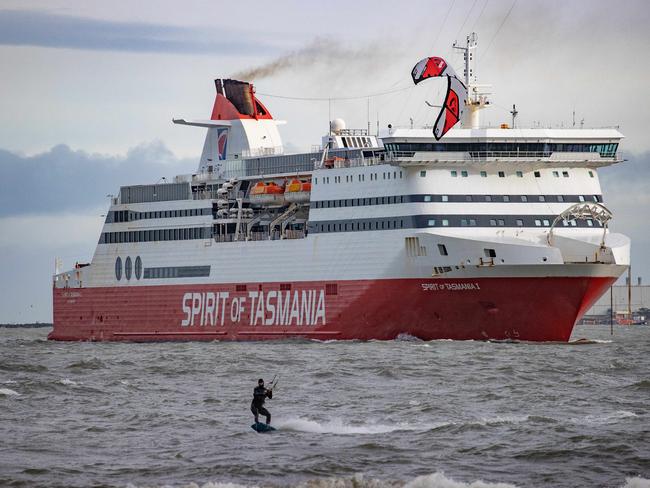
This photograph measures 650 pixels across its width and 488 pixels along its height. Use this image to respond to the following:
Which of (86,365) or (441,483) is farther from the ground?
(86,365)

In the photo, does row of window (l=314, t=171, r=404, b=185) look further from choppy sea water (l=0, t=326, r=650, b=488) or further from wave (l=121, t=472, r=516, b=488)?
wave (l=121, t=472, r=516, b=488)

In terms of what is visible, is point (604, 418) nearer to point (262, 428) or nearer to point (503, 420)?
point (503, 420)

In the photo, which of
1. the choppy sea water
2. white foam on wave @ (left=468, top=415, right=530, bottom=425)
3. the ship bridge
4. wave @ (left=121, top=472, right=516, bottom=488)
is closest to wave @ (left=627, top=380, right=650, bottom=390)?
the choppy sea water

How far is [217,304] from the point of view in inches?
2857

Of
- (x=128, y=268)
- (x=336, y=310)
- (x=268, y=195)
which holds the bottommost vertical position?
(x=336, y=310)

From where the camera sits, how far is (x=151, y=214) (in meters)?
78.2

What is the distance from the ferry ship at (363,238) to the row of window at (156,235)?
12cm

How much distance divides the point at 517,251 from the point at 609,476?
32812mm

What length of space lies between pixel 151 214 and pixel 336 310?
17.1m

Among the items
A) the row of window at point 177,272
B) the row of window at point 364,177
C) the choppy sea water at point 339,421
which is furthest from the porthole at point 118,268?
the choppy sea water at point 339,421

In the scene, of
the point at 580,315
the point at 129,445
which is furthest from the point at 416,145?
the point at 129,445

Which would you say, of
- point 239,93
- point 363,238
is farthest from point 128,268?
point 363,238

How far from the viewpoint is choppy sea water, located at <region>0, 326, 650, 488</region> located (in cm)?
2647

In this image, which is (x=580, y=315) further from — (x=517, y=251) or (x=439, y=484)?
(x=439, y=484)
